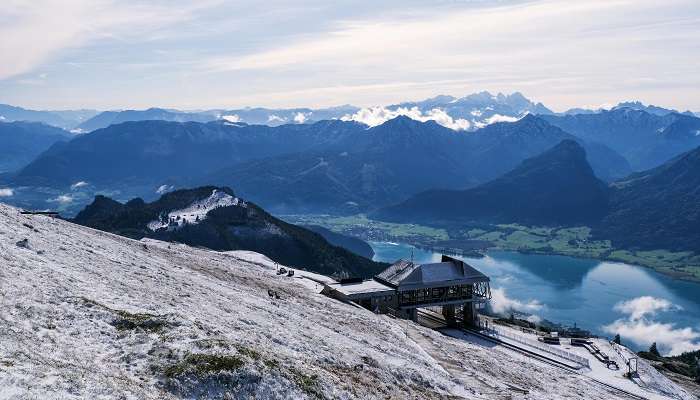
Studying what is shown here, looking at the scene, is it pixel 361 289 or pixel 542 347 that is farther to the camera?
pixel 361 289

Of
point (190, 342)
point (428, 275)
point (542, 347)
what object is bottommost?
point (542, 347)

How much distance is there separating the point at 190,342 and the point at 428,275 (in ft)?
181

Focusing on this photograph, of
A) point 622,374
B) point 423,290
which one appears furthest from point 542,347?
point 423,290

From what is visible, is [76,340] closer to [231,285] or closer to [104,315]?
[104,315]

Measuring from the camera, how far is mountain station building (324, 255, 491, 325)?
8119 cm

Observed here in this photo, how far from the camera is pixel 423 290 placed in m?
85.1

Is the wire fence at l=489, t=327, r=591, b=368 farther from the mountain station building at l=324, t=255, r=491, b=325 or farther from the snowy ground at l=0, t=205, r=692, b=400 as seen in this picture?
the snowy ground at l=0, t=205, r=692, b=400

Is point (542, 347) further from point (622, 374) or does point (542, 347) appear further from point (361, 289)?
point (361, 289)

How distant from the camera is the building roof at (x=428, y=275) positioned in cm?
8362

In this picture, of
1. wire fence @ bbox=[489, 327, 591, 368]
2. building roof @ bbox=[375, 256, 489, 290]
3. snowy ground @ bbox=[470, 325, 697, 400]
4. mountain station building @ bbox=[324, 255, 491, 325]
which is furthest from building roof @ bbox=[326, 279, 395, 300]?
snowy ground @ bbox=[470, 325, 697, 400]

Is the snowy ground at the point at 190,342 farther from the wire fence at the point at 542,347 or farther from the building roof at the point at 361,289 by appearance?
the building roof at the point at 361,289

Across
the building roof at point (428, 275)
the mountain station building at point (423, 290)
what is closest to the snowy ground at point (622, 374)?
the mountain station building at point (423, 290)

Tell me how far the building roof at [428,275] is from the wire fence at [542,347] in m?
7.77

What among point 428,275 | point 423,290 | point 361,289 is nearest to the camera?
point 361,289
